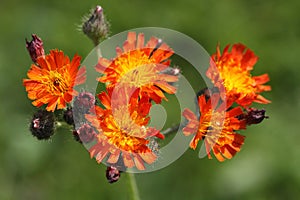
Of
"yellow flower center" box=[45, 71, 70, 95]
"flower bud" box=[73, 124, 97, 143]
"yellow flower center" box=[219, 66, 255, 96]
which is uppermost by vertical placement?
"yellow flower center" box=[45, 71, 70, 95]

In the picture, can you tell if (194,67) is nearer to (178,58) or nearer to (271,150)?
(178,58)

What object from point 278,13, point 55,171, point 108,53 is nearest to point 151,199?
point 55,171

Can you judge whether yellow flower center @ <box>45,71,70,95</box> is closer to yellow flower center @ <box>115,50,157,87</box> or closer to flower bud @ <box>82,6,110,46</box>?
yellow flower center @ <box>115,50,157,87</box>

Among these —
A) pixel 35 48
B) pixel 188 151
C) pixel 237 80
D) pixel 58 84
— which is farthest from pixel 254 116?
pixel 188 151

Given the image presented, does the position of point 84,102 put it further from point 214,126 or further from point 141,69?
point 214,126

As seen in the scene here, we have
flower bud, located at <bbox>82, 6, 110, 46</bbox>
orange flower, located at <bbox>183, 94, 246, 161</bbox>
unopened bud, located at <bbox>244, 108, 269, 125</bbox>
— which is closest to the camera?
orange flower, located at <bbox>183, 94, 246, 161</bbox>

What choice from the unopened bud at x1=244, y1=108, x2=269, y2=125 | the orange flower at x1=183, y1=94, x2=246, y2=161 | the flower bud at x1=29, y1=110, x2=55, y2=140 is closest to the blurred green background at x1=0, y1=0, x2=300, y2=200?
the flower bud at x1=29, y1=110, x2=55, y2=140

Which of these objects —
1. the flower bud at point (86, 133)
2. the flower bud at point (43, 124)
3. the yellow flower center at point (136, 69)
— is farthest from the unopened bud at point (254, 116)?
the flower bud at point (43, 124)
